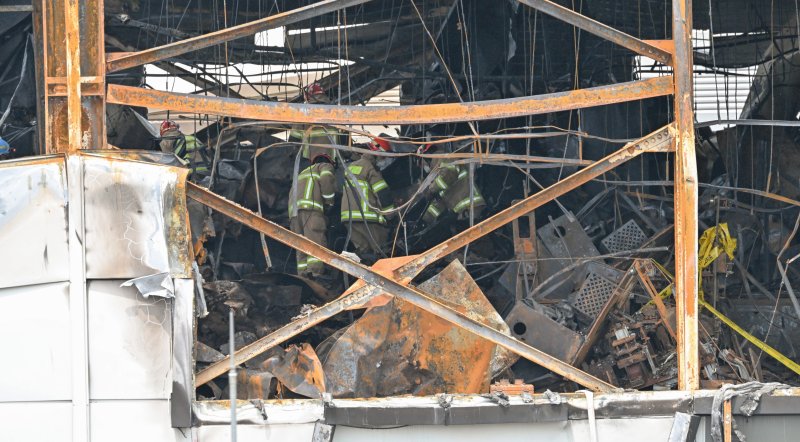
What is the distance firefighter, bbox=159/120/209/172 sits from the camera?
13070mm

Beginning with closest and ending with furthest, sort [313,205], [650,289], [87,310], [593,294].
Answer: [87,310], [650,289], [593,294], [313,205]

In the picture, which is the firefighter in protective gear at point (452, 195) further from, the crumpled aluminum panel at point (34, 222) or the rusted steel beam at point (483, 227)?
the crumpled aluminum panel at point (34, 222)

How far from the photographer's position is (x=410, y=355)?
10.1 meters

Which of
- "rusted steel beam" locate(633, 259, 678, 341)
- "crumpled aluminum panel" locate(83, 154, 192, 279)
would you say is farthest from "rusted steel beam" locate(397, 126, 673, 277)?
"crumpled aluminum panel" locate(83, 154, 192, 279)

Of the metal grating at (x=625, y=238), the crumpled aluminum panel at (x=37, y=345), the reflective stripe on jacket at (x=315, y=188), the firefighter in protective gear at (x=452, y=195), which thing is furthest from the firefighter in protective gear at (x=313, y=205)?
the crumpled aluminum panel at (x=37, y=345)

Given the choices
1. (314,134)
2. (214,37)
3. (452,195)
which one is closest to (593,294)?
(452,195)

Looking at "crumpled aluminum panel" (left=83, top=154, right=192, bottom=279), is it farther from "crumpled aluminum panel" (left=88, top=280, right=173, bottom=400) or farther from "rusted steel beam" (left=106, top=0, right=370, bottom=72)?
"rusted steel beam" (left=106, top=0, right=370, bottom=72)

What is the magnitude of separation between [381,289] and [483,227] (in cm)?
90

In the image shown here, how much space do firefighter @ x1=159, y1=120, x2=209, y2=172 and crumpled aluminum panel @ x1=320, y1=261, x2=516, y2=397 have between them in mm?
3696

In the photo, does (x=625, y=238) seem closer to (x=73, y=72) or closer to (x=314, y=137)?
(x=314, y=137)

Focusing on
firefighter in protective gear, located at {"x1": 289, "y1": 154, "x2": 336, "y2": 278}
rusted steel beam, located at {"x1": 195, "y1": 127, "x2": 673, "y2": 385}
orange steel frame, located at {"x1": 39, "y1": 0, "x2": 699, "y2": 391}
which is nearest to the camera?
orange steel frame, located at {"x1": 39, "y1": 0, "x2": 699, "y2": 391}

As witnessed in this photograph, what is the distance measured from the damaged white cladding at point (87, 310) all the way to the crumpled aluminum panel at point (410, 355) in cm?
155

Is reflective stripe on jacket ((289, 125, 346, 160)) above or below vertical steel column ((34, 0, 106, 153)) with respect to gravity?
below

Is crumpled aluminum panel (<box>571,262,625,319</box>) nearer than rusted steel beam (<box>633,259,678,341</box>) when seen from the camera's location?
No
